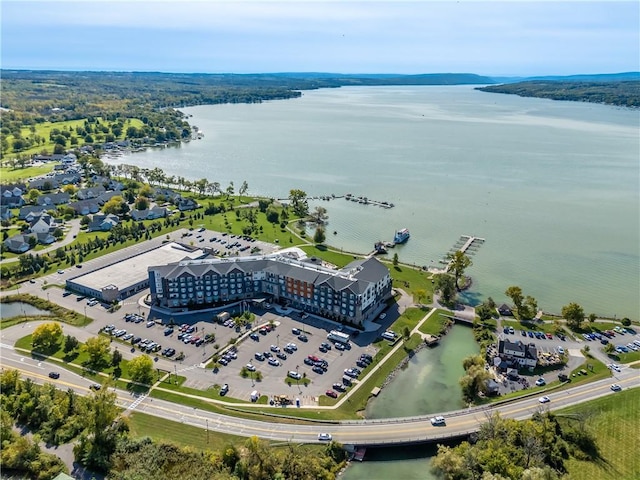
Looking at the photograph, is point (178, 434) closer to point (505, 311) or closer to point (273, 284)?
point (273, 284)

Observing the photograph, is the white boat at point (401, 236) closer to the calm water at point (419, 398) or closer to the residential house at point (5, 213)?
the calm water at point (419, 398)

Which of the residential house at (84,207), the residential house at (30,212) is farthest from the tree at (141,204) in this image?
the residential house at (30,212)

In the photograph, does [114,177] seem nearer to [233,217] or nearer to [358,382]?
[233,217]

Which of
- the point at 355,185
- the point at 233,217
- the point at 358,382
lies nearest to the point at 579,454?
the point at 358,382

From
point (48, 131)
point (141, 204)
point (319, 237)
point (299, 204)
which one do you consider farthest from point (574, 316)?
point (48, 131)

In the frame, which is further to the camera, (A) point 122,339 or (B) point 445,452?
(A) point 122,339
